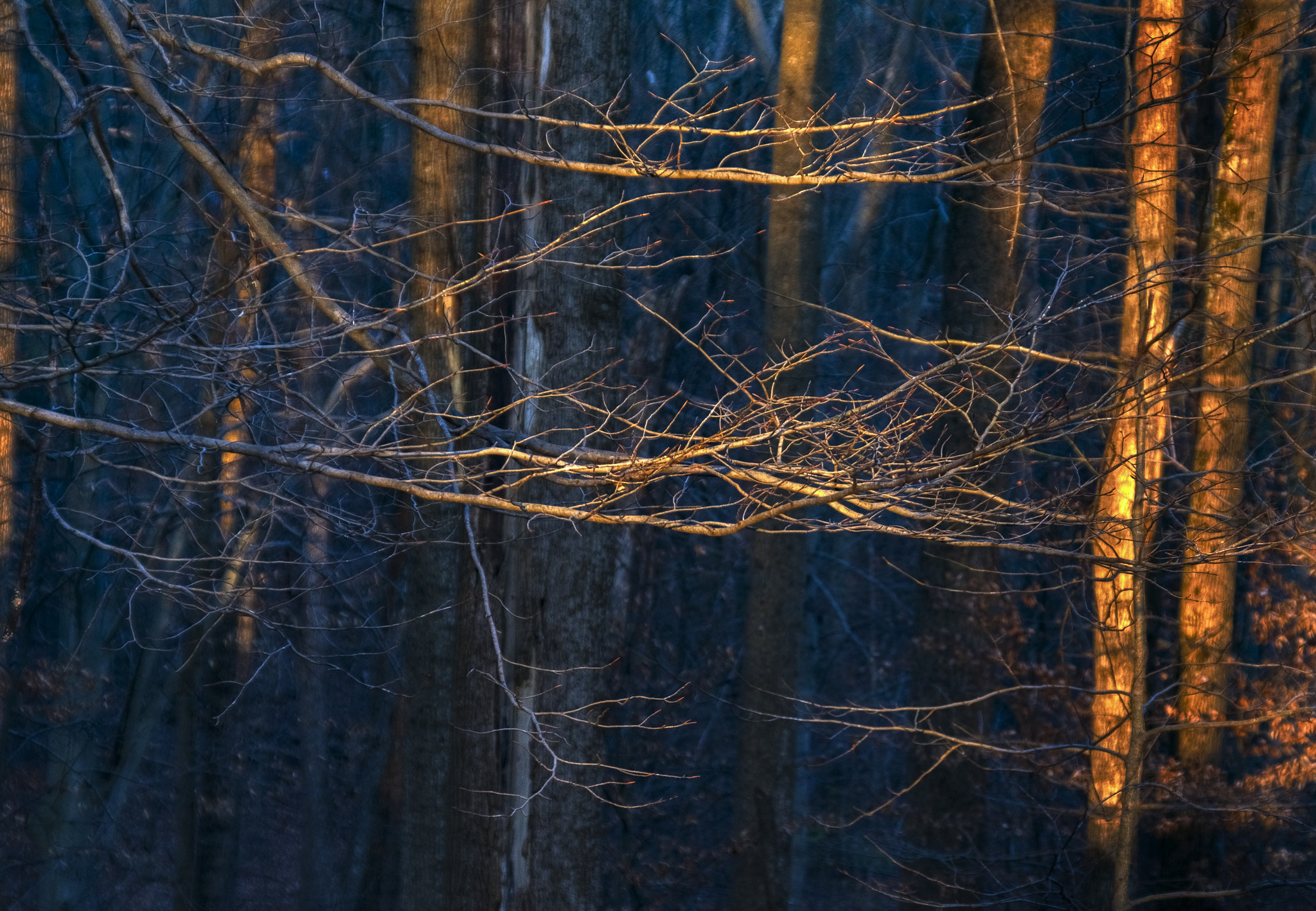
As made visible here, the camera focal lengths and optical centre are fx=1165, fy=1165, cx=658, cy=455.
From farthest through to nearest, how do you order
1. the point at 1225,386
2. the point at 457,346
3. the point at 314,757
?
1. the point at 314,757
2. the point at 1225,386
3. the point at 457,346

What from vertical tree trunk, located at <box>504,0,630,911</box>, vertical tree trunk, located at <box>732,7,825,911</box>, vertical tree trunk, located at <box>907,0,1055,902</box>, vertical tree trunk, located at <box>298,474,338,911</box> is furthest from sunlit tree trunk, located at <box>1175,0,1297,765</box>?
vertical tree trunk, located at <box>298,474,338,911</box>

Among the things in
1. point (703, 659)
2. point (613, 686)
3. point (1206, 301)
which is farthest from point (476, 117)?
point (703, 659)

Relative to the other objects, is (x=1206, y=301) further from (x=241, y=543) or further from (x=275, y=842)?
(x=275, y=842)

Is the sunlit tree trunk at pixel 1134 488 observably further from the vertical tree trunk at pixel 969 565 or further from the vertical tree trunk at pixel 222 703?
the vertical tree trunk at pixel 222 703

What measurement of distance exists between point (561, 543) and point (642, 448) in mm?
725

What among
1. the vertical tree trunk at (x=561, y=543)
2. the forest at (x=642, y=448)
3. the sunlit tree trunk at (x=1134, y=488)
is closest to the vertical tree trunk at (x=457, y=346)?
the forest at (x=642, y=448)

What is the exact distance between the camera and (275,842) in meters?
17.9

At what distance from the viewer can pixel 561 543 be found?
661 centimetres

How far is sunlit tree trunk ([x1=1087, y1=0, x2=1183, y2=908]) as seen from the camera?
6.86 metres

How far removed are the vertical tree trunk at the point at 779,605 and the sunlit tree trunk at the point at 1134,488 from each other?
2484mm

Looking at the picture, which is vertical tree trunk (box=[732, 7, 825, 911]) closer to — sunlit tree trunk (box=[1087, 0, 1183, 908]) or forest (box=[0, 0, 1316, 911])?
→ forest (box=[0, 0, 1316, 911])

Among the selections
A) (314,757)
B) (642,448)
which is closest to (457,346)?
(642,448)

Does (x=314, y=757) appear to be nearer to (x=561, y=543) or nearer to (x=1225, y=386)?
(x=561, y=543)

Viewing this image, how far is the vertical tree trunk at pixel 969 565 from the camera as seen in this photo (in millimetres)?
8797
